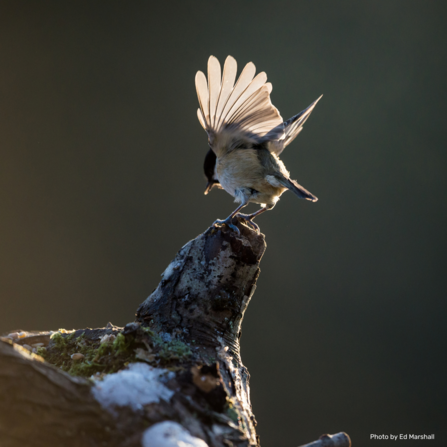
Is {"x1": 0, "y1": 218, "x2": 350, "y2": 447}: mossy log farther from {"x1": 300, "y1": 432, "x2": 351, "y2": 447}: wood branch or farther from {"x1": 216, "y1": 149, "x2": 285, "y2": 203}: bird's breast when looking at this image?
{"x1": 216, "y1": 149, "x2": 285, "y2": 203}: bird's breast

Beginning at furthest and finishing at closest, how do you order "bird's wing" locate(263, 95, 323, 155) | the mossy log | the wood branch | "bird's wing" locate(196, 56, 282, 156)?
"bird's wing" locate(263, 95, 323, 155), "bird's wing" locate(196, 56, 282, 156), the wood branch, the mossy log

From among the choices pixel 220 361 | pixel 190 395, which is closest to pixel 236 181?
pixel 220 361

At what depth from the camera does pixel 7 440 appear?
0.61m

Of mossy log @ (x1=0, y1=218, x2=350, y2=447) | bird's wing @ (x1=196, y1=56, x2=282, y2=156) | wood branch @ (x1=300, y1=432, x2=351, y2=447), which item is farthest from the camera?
bird's wing @ (x1=196, y1=56, x2=282, y2=156)

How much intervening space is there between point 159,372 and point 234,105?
3.41 ft

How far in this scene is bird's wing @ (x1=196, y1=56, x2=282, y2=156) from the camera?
4.31 feet

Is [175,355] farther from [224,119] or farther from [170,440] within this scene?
[224,119]

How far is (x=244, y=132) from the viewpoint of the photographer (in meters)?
1.59

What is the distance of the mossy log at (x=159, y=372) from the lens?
2.14 ft

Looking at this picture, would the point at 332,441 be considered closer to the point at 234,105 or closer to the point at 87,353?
the point at 87,353

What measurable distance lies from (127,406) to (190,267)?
1.88 ft

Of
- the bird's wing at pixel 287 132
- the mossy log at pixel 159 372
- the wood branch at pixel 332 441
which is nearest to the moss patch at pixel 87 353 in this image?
the mossy log at pixel 159 372

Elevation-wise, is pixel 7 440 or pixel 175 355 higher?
pixel 175 355

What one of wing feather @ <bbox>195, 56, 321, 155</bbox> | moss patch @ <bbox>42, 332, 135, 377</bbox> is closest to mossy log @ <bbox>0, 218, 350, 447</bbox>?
moss patch @ <bbox>42, 332, 135, 377</bbox>
